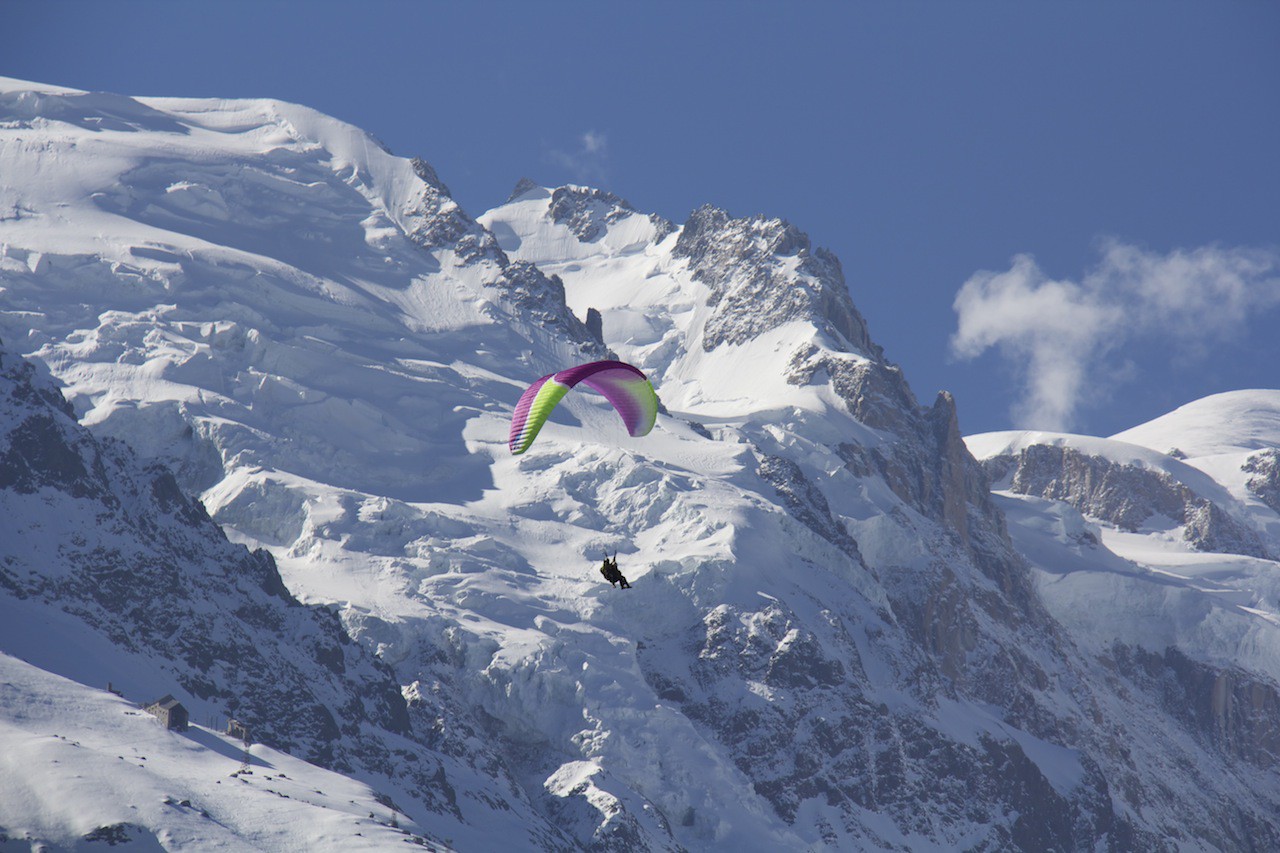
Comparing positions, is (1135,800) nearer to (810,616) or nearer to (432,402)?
(810,616)

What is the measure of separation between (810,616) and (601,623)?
20.3m

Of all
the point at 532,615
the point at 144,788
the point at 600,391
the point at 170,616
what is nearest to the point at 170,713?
the point at 144,788

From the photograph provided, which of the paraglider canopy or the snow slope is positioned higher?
the paraglider canopy

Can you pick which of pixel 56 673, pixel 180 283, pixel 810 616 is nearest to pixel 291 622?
pixel 56 673

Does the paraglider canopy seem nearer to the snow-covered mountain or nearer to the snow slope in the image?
the snow slope

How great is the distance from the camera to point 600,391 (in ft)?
285

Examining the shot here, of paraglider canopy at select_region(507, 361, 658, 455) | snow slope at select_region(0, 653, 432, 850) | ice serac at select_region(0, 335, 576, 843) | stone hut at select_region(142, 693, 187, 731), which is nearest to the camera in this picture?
paraglider canopy at select_region(507, 361, 658, 455)

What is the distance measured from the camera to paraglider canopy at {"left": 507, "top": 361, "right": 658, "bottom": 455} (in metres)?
81.4

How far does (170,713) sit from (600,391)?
116 feet

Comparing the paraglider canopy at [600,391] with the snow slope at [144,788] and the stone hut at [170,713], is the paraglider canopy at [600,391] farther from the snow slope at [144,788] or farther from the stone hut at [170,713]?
the stone hut at [170,713]

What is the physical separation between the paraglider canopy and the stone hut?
3254 centimetres

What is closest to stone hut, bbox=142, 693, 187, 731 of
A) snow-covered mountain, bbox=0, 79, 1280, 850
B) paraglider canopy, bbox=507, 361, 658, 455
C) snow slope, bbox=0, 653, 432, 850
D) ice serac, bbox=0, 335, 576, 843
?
snow slope, bbox=0, 653, 432, 850

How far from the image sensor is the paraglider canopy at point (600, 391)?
267 feet

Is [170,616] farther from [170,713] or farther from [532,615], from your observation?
[532,615]
